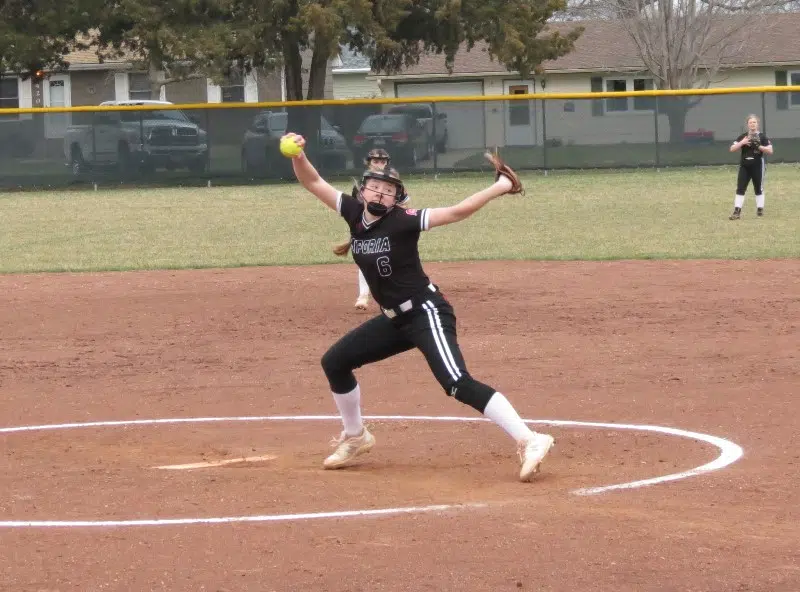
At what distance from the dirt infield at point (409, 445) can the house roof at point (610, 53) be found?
40.9 metres

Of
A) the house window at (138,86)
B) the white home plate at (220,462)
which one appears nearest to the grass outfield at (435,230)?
the white home plate at (220,462)

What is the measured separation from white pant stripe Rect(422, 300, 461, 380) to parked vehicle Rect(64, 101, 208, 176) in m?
31.3

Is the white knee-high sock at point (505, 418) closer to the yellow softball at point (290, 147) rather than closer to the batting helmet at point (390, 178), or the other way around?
the batting helmet at point (390, 178)

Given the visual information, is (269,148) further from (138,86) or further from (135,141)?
(138,86)

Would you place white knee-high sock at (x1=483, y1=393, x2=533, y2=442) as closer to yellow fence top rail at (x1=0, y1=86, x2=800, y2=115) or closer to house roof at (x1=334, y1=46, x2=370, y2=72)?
yellow fence top rail at (x1=0, y1=86, x2=800, y2=115)

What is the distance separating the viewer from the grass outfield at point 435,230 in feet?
66.6

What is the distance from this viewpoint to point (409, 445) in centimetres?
873

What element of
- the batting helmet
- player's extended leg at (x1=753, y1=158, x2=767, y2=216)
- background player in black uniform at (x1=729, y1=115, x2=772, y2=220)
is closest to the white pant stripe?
the batting helmet

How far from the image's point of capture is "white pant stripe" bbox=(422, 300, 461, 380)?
296 inches

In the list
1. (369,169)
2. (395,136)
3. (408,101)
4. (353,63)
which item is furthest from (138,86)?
(369,169)

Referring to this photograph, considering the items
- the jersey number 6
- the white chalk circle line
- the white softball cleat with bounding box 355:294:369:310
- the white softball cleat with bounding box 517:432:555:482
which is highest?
the jersey number 6

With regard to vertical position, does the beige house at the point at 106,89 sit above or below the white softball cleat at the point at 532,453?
above

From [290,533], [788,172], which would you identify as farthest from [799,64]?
[290,533]

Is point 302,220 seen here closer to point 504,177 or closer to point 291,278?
point 291,278
